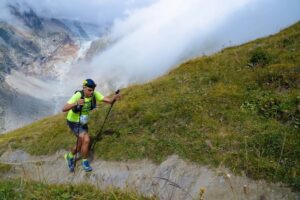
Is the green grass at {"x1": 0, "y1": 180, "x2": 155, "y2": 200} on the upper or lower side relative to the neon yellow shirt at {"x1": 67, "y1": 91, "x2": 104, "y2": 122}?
lower

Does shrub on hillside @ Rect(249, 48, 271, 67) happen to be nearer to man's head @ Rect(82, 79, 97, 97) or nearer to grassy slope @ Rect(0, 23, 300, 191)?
grassy slope @ Rect(0, 23, 300, 191)

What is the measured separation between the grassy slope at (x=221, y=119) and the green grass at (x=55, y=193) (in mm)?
5241

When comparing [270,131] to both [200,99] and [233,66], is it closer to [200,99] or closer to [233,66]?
[200,99]

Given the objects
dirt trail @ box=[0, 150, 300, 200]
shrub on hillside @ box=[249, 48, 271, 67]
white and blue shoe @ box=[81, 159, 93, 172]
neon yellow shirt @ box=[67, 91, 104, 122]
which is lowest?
dirt trail @ box=[0, 150, 300, 200]

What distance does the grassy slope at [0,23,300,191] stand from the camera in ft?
50.6

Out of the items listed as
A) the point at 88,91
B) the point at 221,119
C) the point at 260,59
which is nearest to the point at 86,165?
the point at 88,91

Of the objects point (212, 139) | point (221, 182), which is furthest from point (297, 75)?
point (221, 182)

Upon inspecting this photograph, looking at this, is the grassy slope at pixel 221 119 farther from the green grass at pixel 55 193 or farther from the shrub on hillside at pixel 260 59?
the green grass at pixel 55 193

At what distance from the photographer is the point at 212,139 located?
17.5 m

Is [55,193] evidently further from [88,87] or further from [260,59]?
[260,59]

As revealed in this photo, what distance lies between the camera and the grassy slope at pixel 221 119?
15422 mm

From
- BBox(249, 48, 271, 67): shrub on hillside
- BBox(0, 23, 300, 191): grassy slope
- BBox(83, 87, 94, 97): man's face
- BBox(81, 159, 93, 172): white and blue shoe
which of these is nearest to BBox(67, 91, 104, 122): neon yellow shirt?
BBox(83, 87, 94, 97): man's face

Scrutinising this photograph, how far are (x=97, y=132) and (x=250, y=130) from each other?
910cm

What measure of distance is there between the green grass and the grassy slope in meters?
5.24
